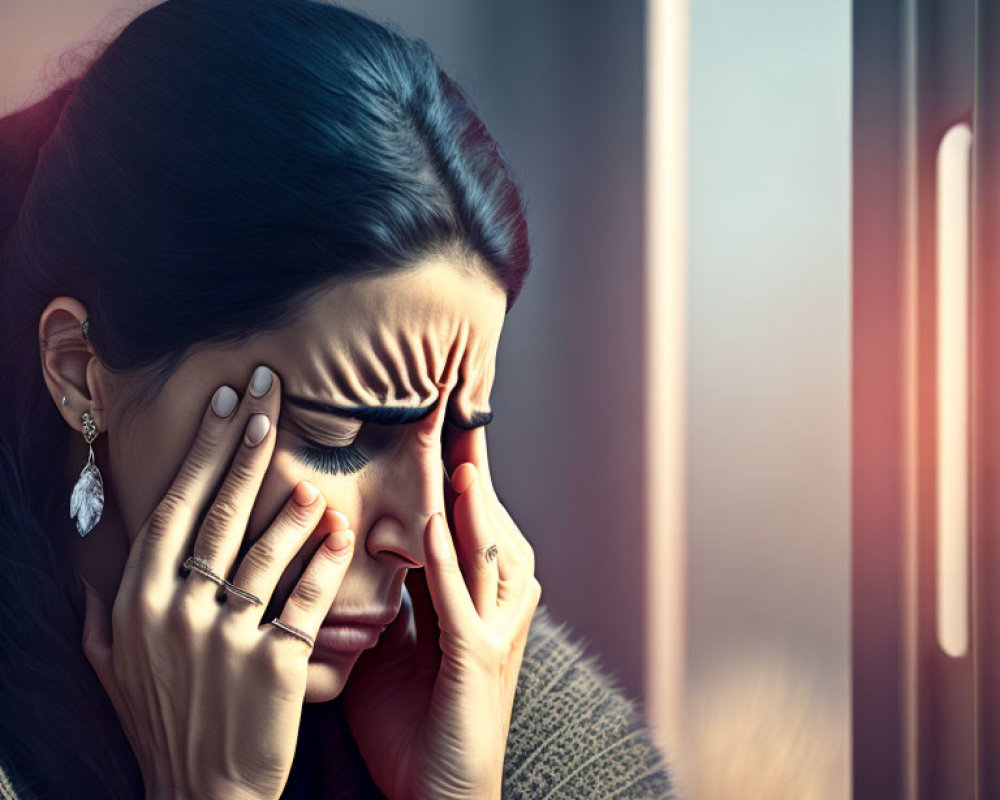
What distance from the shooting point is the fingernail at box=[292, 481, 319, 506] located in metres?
0.82

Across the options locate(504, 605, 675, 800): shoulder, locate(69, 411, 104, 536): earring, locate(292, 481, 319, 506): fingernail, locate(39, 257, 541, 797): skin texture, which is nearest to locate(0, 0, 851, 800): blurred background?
locate(504, 605, 675, 800): shoulder

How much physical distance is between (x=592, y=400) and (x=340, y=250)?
473 millimetres

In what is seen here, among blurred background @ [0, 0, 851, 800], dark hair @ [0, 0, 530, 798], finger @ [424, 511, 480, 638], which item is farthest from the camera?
blurred background @ [0, 0, 851, 800]

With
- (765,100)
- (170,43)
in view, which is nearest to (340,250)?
(170,43)

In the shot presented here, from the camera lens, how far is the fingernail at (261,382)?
79 centimetres

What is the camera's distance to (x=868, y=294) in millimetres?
1269

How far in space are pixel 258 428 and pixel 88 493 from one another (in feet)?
0.50

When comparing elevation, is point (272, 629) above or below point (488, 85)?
below

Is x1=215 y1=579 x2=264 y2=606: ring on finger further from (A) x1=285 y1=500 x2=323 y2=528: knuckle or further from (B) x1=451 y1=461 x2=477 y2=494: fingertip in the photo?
(B) x1=451 y1=461 x2=477 y2=494: fingertip

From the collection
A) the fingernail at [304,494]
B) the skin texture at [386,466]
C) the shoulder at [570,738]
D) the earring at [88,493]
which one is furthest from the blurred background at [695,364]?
the earring at [88,493]

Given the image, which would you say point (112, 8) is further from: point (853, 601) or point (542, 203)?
point (853, 601)

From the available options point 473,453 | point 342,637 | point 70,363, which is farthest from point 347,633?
point 70,363

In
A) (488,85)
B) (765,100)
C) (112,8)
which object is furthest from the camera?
(765,100)

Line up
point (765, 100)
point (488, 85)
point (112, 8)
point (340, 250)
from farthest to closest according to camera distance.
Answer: point (765, 100) < point (488, 85) < point (112, 8) < point (340, 250)
